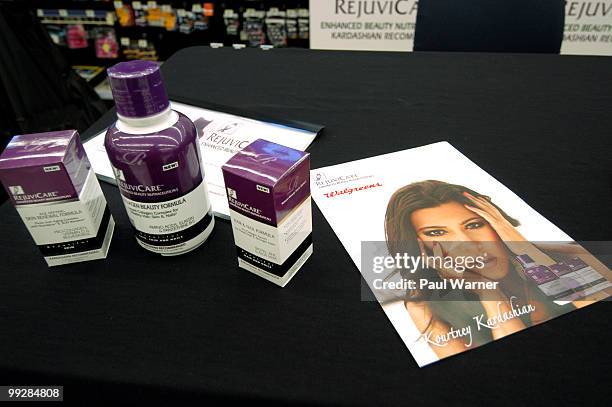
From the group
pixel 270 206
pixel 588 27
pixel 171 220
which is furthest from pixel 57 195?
pixel 588 27

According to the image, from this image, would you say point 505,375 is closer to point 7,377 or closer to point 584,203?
point 584,203

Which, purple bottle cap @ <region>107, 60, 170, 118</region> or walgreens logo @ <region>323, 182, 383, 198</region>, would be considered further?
walgreens logo @ <region>323, 182, 383, 198</region>

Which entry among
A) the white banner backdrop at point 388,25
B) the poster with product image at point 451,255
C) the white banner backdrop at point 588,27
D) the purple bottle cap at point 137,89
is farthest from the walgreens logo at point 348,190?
the white banner backdrop at point 588,27

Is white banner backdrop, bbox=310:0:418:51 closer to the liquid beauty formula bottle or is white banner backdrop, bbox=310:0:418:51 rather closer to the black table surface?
the black table surface

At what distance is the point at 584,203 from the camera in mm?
560

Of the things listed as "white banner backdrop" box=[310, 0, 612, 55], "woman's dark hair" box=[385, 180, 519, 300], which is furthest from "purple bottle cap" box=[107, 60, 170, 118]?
"white banner backdrop" box=[310, 0, 612, 55]

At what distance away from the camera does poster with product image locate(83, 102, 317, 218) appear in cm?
63

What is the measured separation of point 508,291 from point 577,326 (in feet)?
0.21

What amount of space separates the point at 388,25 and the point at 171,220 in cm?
184

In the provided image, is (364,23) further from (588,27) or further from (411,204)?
(411,204)

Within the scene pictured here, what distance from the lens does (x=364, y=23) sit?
2.03 metres

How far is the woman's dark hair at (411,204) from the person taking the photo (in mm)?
504

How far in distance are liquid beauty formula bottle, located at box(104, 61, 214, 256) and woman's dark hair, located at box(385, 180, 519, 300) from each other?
225 millimetres

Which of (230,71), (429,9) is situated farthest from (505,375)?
(429,9)
